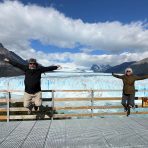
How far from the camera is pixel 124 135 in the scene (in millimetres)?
12188

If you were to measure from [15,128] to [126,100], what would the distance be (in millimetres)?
5279

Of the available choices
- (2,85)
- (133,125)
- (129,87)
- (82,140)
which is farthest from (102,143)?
(2,85)

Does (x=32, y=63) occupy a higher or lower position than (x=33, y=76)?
higher

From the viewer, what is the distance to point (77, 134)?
12.4 metres

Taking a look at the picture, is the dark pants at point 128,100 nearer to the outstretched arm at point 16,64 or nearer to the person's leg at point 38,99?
the person's leg at point 38,99

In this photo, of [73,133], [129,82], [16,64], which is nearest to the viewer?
[73,133]

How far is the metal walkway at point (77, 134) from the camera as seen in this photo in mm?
10914

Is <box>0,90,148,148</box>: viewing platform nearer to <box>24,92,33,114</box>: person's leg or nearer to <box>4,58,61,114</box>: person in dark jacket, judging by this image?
<box>24,92,33,114</box>: person's leg

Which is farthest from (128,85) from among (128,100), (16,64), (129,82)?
(16,64)

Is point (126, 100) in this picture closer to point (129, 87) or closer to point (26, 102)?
point (129, 87)

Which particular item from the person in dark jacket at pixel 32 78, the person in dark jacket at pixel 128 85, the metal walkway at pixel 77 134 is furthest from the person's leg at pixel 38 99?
the person in dark jacket at pixel 128 85

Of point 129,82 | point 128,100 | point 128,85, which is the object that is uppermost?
point 129,82

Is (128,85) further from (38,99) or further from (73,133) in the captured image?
(73,133)

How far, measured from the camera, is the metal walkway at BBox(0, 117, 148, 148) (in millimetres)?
10914
